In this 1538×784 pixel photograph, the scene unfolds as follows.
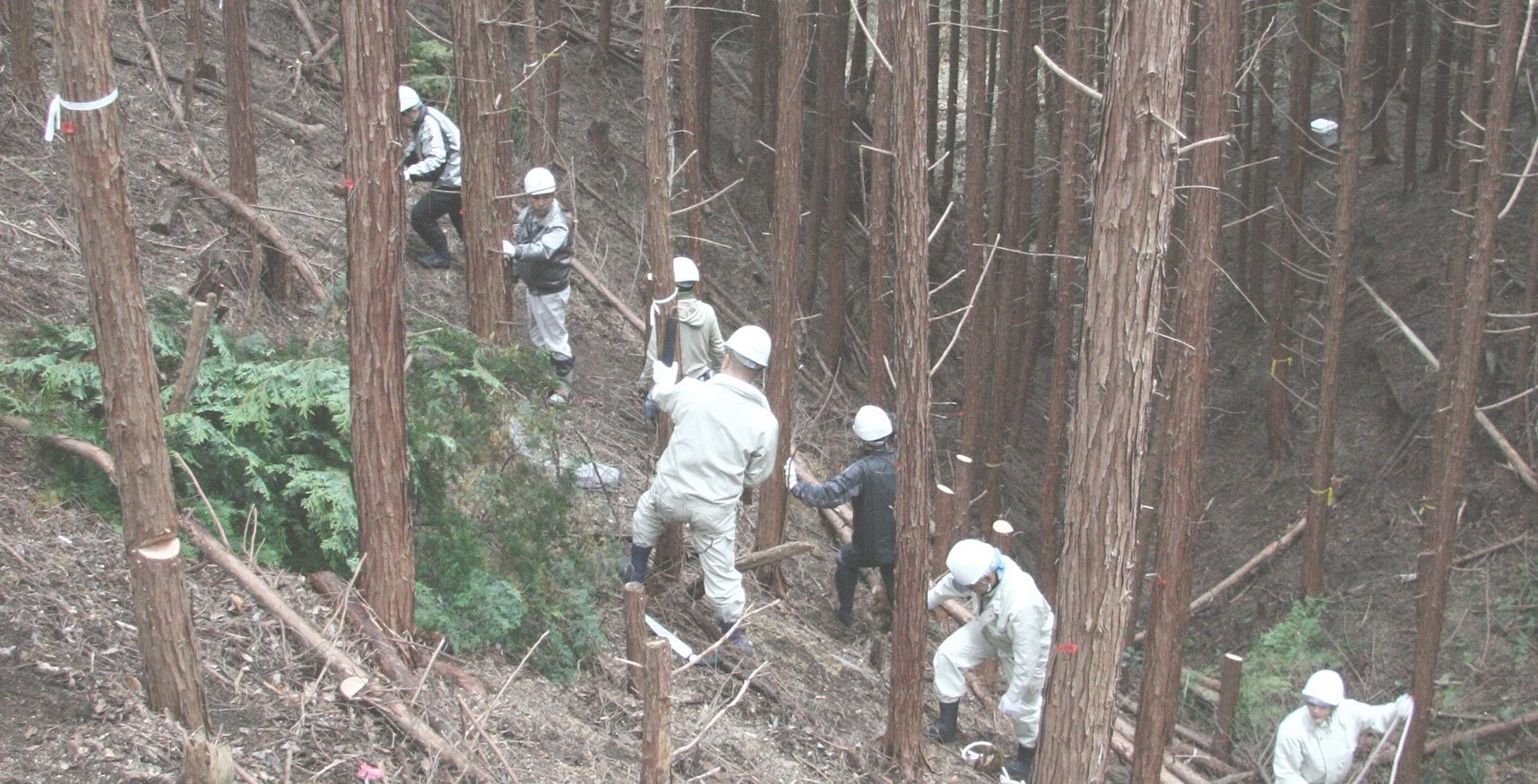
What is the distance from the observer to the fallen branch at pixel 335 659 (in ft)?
16.1

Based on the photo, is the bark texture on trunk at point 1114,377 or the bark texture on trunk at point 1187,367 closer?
the bark texture on trunk at point 1114,377

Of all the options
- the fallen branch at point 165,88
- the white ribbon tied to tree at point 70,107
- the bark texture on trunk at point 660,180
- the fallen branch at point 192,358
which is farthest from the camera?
the fallen branch at point 165,88

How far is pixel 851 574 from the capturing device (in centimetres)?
922

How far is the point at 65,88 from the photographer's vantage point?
3744mm

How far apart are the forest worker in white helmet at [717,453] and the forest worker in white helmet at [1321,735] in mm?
4860

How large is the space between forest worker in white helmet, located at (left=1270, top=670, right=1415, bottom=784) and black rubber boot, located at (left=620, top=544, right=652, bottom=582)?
5240mm

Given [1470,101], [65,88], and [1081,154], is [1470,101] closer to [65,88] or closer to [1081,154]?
[1081,154]

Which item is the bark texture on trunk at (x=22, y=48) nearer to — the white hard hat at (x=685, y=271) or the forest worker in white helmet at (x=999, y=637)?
the white hard hat at (x=685, y=271)

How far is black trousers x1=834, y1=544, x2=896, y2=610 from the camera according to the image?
29.2 feet

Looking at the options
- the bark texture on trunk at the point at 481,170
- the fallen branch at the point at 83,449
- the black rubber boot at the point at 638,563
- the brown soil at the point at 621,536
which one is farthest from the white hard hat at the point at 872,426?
the fallen branch at the point at 83,449

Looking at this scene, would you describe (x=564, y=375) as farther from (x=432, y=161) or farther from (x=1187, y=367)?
(x=1187, y=367)

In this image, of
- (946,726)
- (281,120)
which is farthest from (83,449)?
(281,120)

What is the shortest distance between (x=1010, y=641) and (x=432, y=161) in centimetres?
572

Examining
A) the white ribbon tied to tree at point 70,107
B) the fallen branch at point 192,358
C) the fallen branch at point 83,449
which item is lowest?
the fallen branch at point 83,449
